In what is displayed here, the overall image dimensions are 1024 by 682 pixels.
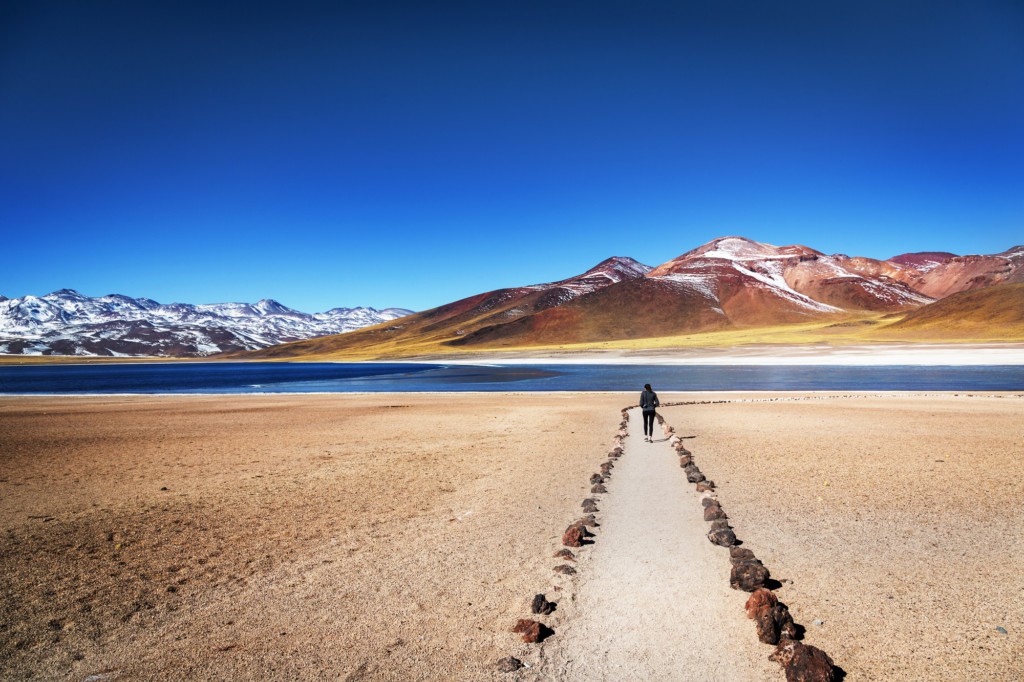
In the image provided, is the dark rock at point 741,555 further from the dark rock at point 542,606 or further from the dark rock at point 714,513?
the dark rock at point 542,606

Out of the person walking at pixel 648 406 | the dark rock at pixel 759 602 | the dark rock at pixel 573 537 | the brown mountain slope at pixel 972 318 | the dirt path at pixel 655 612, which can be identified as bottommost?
the dirt path at pixel 655 612

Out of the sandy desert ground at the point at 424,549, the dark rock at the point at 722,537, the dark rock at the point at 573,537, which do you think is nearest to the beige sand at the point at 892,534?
the sandy desert ground at the point at 424,549

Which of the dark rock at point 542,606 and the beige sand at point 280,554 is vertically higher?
the dark rock at point 542,606

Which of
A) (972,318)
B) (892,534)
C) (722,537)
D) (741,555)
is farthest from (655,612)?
(972,318)

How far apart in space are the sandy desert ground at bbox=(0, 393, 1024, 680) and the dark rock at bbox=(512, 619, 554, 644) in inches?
4.5

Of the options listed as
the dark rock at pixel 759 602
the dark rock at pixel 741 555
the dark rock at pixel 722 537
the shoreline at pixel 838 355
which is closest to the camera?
the dark rock at pixel 759 602

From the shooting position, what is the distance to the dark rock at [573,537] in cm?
973

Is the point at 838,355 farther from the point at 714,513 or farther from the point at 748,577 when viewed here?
the point at 748,577

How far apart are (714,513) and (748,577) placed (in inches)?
129

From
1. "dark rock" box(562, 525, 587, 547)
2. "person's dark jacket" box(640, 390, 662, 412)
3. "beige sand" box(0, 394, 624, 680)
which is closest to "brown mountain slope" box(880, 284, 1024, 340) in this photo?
"person's dark jacket" box(640, 390, 662, 412)

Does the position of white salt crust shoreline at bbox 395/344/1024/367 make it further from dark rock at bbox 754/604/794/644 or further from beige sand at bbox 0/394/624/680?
dark rock at bbox 754/604/794/644

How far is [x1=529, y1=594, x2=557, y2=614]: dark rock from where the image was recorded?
7.32 metres

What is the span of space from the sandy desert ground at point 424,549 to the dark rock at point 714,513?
1.51 feet

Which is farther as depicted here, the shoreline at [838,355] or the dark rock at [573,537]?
the shoreline at [838,355]
